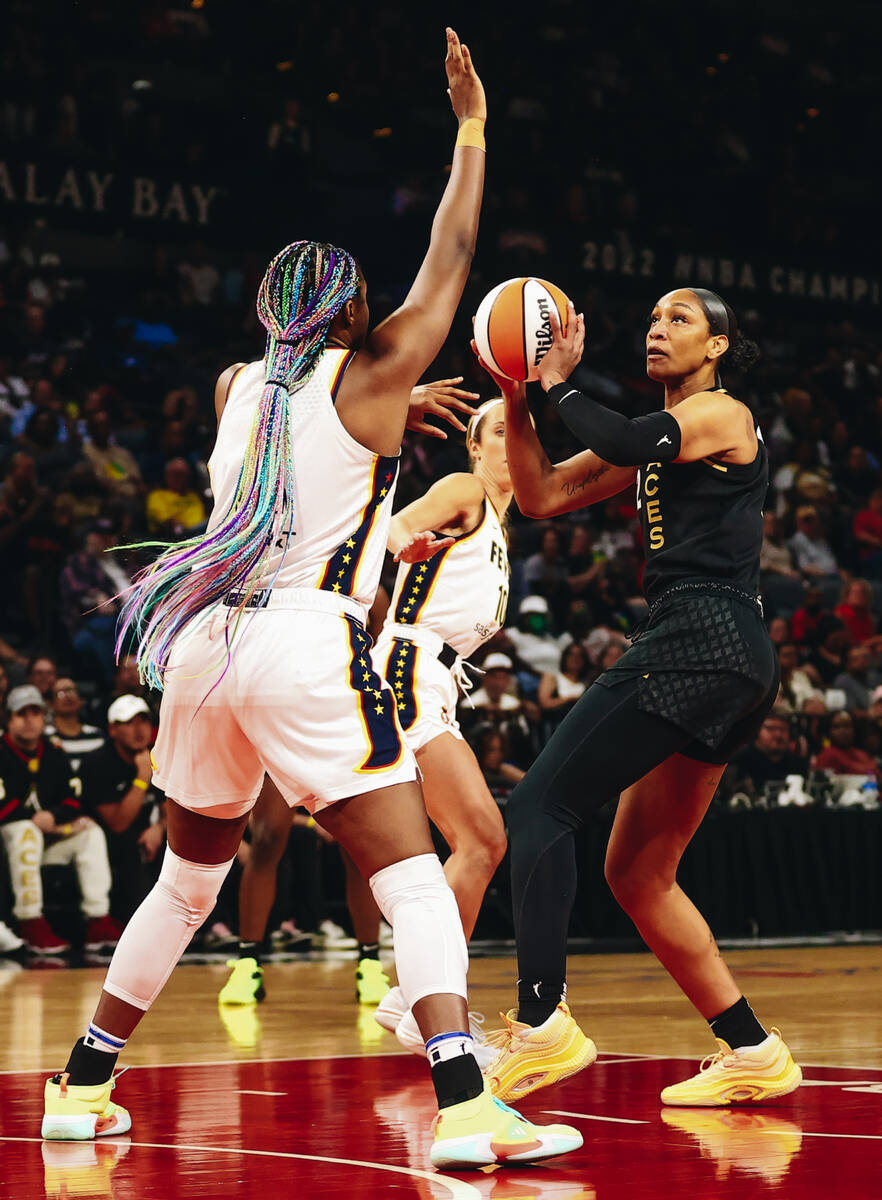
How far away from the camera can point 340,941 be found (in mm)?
11195

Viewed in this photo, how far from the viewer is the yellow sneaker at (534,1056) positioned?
4.38m

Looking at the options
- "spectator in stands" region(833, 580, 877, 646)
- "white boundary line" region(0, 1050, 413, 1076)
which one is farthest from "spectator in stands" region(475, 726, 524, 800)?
"white boundary line" region(0, 1050, 413, 1076)

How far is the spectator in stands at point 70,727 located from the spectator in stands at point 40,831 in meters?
0.32

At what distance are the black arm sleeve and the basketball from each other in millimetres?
296

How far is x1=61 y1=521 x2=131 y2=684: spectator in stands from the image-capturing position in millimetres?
12289

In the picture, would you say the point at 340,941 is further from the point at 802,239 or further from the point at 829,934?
the point at 802,239

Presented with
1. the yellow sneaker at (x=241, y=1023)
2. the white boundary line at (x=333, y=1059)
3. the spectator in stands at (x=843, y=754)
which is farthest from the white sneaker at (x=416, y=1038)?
the spectator in stands at (x=843, y=754)

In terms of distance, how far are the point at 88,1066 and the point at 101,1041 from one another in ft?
0.22

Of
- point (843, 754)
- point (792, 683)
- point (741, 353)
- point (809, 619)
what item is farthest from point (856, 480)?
point (741, 353)

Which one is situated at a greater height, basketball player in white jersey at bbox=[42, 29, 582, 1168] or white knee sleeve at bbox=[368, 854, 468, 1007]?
basketball player in white jersey at bbox=[42, 29, 582, 1168]

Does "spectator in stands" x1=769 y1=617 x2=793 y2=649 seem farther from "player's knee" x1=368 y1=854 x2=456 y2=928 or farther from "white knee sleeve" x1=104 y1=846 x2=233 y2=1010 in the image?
"player's knee" x1=368 y1=854 x2=456 y2=928

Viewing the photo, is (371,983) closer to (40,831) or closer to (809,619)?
(40,831)

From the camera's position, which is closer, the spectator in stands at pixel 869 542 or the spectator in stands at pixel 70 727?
the spectator in stands at pixel 70 727

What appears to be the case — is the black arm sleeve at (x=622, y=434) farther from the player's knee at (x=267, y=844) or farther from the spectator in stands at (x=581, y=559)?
the spectator in stands at (x=581, y=559)
